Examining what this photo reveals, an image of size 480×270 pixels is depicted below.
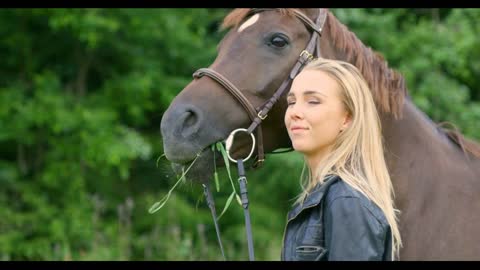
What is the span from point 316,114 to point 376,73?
1000 millimetres

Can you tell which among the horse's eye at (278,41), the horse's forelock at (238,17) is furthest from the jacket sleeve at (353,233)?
the horse's forelock at (238,17)

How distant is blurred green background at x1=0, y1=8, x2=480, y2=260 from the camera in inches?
334

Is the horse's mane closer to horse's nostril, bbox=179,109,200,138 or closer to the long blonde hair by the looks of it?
horse's nostril, bbox=179,109,200,138

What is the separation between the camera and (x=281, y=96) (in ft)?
9.65

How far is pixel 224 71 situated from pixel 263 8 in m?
0.43

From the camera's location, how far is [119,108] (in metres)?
9.43

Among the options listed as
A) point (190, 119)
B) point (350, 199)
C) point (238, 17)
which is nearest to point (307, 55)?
point (238, 17)

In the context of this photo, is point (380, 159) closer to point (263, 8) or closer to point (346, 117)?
point (346, 117)

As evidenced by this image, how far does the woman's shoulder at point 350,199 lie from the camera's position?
6.29 feet

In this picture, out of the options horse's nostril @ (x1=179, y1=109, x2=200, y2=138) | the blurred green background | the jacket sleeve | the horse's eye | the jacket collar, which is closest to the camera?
the jacket sleeve

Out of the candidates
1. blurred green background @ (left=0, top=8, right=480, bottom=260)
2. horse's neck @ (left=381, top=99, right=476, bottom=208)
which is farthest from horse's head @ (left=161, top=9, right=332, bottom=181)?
blurred green background @ (left=0, top=8, right=480, bottom=260)

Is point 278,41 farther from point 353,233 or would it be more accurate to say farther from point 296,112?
point 353,233

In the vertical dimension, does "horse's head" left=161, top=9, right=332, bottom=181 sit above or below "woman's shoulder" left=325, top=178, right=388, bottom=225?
above

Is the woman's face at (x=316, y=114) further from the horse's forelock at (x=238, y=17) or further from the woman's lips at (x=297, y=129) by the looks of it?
the horse's forelock at (x=238, y=17)
